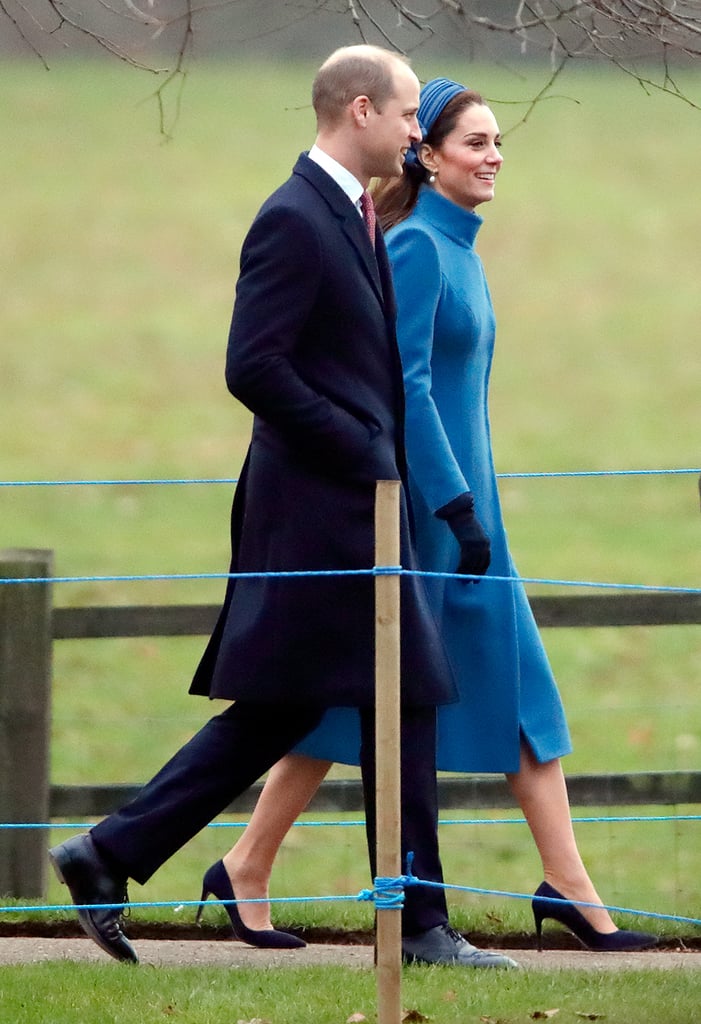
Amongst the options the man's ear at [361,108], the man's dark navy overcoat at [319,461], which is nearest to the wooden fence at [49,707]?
the man's dark navy overcoat at [319,461]

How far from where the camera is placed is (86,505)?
18.3m

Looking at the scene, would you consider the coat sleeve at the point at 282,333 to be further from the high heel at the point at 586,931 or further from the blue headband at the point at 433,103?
the high heel at the point at 586,931

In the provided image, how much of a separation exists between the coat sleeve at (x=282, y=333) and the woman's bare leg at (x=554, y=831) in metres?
1.07

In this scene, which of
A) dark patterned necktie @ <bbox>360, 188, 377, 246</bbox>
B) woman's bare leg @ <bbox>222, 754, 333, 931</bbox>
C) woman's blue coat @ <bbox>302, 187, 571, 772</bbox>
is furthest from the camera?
woman's bare leg @ <bbox>222, 754, 333, 931</bbox>

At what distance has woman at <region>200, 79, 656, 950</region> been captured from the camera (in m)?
5.16

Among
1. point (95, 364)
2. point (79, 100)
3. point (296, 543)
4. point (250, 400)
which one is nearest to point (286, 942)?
point (296, 543)

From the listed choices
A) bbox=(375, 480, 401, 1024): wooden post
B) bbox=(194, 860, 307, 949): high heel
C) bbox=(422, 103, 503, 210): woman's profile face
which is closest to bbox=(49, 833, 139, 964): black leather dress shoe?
bbox=(194, 860, 307, 949): high heel

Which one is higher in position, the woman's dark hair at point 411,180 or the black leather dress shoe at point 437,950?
the woman's dark hair at point 411,180

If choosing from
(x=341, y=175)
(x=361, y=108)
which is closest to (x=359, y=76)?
(x=361, y=108)

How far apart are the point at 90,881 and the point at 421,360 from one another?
1471 mm

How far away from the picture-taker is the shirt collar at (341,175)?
4.81 metres

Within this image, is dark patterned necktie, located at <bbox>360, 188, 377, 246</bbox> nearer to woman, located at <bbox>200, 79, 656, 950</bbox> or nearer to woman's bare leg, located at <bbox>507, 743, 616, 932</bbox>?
woman, located at <bbox>200, 79, 656, 950</bbox>

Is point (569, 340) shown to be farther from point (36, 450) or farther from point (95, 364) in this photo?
point (36, 450)

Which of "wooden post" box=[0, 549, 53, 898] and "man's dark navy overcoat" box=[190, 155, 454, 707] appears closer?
"man's dark navy overcoat" box=[190, 155, 454, 707]
